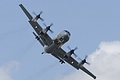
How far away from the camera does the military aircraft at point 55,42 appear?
133125 millimetres

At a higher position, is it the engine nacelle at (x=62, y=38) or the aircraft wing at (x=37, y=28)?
the aircraft wing at (x=37, y=28)

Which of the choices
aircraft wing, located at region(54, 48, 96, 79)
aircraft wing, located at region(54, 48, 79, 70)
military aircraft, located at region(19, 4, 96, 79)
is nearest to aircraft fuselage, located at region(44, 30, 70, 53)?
military aircraft, located at region(19, 4, 96, 79)

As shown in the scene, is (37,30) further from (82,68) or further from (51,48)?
(82,68)

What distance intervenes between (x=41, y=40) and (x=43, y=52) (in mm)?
4440

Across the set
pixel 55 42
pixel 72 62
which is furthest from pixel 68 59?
pixel 55 42

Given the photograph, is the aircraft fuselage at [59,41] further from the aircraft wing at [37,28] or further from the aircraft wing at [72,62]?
the aircraft wing at [72,62]

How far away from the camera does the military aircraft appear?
133 meters

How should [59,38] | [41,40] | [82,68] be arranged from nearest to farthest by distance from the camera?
1. [59,38]
2. [41,40]
3. [82,68]

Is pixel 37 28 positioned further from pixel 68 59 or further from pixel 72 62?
pixel 72 62

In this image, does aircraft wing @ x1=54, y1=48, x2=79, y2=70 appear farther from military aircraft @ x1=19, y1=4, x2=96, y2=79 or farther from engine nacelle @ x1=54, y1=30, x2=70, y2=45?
engine nacelle @ x1=54, y1=30, x2=70, y2=45

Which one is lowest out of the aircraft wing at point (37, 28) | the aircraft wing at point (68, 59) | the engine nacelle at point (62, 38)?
the engine nacelle at point (62, 38)

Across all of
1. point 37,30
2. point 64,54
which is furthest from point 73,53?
point 37,30

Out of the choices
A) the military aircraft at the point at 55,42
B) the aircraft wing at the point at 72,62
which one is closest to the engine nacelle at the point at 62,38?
the military aircraft at the point at 55,42

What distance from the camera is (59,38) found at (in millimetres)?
132625
